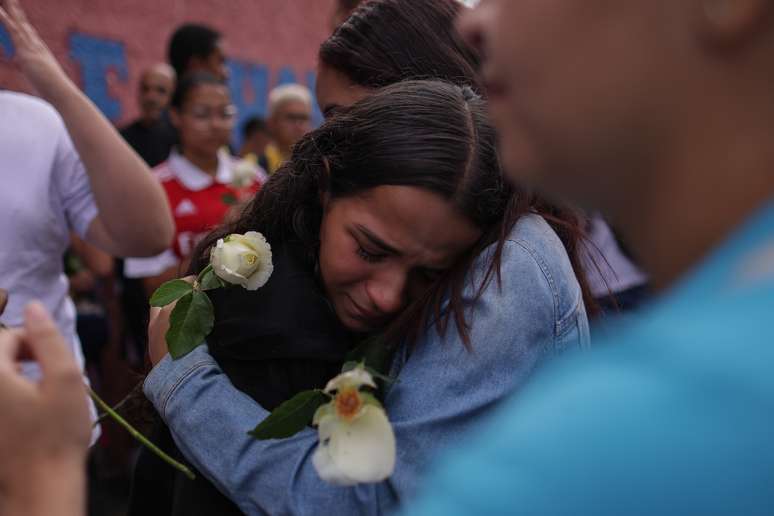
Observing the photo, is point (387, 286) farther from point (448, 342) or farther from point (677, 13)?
point (677, 13)

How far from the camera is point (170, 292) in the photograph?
4.48 feet

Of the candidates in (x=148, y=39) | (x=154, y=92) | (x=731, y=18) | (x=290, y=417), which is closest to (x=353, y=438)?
(x=290, y=417)

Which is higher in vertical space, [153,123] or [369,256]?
[369,256]

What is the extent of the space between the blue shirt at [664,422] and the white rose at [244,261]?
92 cm

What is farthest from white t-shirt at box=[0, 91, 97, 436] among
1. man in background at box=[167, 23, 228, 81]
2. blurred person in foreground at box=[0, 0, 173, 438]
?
man in background at box=[167, 23, 228, 81]

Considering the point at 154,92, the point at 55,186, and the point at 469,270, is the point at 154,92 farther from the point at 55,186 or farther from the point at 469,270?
the point at 469,270

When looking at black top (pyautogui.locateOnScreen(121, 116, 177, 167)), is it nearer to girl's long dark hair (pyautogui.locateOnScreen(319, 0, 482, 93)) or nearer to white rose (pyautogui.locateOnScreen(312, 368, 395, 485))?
girl's long dark hair (pyautogui.locateOnScreen(319, 0, 482, 93))

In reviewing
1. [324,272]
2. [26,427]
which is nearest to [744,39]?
[26,427]

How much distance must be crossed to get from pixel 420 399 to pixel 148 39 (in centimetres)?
562

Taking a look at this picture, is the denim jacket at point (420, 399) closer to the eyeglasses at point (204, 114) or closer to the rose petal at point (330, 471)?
the rose petal at point (330, 471)

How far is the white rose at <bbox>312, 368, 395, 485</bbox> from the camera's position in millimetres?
981

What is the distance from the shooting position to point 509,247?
1.30 meters

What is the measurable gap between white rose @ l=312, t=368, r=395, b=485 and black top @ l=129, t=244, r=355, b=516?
0.30 m

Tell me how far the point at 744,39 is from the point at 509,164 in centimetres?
23
